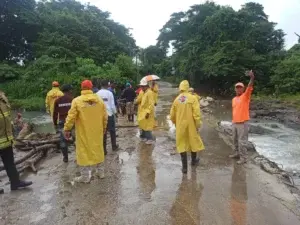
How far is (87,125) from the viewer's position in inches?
237

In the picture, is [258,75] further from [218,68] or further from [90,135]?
[90,135]

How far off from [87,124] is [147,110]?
10.2 ft

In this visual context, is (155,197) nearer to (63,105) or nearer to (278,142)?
(63,105)

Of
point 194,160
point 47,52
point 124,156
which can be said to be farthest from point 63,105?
point 47,52

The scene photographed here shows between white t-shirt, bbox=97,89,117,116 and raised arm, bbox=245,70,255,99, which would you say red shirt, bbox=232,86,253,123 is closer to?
raised arm, bbox=245,70,255,99

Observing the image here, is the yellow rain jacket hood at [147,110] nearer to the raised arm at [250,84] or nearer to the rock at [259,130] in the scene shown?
the raised arm at [250,84]

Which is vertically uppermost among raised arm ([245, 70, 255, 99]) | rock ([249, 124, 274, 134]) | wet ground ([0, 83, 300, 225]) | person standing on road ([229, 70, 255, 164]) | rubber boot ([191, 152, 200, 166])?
raised arm ([245, 70, 255, 99])

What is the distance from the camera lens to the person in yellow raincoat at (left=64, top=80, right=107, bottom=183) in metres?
5.96

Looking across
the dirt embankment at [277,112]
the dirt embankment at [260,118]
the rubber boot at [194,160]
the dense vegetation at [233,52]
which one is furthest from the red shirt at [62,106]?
the dense vegetation at [233,52]

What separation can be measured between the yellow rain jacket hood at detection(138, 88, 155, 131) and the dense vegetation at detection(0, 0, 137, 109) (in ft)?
65.3

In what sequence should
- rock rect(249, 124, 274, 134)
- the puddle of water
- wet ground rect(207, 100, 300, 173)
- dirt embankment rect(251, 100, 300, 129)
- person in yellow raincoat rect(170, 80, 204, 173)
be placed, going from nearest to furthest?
person in yellow raincoat rect(170, 80, 204, 173), the puddle of water, wet ground rect(207, 100, 300, 173), rock rect(249, 124, 274, 134), dirt embankment rect(251, 100, 300, 129)

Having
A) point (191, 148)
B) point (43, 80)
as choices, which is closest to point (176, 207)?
point (191, 148)

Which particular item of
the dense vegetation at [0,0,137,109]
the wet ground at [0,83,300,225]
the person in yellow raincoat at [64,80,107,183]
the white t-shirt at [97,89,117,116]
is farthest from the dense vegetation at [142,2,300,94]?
the person in yellow raincoat at [64,80,107,183]

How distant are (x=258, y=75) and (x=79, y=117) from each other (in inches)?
1403
